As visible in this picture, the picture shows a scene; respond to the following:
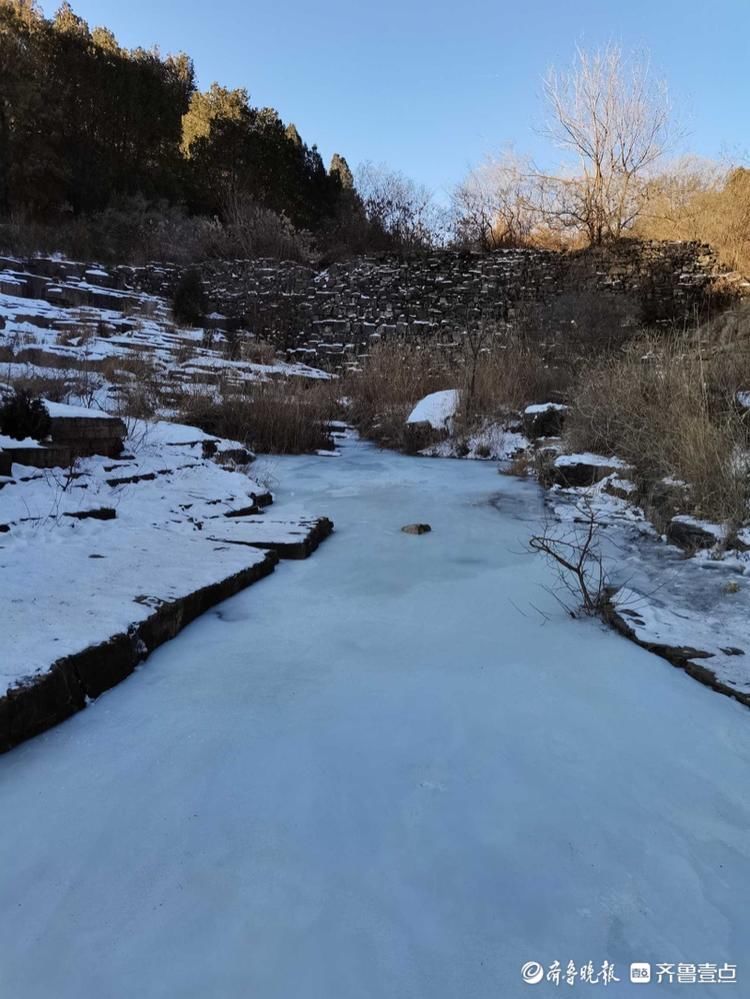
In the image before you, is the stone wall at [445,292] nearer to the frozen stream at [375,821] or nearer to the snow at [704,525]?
the snow at [704,525]

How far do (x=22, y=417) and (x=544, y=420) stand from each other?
4420mm

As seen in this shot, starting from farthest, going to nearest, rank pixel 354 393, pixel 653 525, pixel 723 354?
pixel 354 393 < pixel 723 354 < pixel 653 525

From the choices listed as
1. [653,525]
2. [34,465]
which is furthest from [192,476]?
[653,525]

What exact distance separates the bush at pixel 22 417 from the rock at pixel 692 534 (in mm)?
3284

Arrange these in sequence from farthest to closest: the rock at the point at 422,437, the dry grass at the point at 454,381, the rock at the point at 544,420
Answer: the dry grass at the point at 454,381, the rock at the point at 422,437, the rock at the point at 544,420

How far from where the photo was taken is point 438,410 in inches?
254

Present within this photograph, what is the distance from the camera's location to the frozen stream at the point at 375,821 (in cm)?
81

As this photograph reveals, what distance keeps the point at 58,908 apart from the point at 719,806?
1.15 m

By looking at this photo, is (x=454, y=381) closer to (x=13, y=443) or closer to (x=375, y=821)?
(x=13, y=443)

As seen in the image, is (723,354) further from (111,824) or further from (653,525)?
(111,824)

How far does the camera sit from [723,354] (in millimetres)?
4531

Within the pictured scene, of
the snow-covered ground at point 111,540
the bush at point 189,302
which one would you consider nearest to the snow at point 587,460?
the snow-covered ground at point 111,540

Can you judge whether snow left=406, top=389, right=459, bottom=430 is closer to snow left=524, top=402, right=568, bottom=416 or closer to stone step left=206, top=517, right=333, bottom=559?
snow left=524, top=402, right=568, bottom=416

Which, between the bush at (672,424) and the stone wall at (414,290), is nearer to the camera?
the bush at (672,424)
